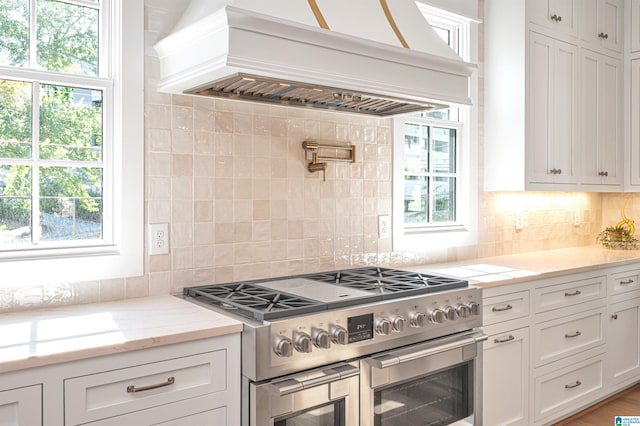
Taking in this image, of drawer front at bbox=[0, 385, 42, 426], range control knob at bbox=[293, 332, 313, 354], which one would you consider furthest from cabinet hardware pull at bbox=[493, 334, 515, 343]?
drawer front at bbox=[0, 385, 42, 426]

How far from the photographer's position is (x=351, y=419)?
1974 mm

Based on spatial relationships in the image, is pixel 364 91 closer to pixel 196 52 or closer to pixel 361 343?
pixel 196 52

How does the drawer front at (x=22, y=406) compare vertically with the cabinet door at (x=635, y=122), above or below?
below

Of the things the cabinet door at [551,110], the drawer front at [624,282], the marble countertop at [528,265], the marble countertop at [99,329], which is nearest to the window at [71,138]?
the marble countertop at [99,329]

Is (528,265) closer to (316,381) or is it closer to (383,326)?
(383,326)

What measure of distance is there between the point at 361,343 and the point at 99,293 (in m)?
1.02

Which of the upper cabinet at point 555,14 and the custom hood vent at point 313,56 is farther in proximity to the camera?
the upper cabinet at point 555,14

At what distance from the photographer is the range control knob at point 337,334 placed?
192cm

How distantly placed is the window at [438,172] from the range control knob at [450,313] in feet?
2.56

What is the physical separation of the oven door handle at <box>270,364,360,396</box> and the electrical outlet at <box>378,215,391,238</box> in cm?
114

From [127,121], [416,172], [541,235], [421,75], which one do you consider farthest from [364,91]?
[541,235]

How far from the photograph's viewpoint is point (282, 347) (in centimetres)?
178

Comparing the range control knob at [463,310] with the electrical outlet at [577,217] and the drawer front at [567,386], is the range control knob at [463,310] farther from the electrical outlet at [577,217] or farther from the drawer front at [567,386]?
the electrical outlet at [577,217]

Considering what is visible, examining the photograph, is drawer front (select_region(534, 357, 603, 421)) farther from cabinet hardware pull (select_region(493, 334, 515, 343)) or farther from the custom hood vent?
the custom hood vent
